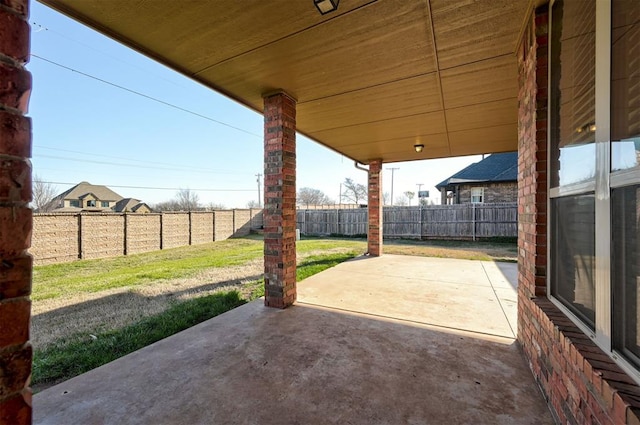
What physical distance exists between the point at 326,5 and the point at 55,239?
9424mm

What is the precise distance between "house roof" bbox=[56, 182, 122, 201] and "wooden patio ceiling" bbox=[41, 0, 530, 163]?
37.0 m

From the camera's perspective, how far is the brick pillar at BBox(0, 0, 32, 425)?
1.90 ft

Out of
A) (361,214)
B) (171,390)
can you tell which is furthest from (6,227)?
(361,214)

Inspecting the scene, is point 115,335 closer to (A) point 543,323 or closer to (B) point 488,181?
(A) point 543,323

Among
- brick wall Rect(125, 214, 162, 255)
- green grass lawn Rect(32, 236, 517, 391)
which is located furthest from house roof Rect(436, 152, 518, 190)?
brick wall Rect(125, 214, 162, 255)

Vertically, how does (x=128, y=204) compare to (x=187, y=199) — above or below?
below

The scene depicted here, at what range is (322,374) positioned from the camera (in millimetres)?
2115

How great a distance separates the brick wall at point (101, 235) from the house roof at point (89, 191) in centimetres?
2875

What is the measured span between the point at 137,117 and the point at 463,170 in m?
21.8

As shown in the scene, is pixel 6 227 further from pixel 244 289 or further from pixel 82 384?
pixel 244 289

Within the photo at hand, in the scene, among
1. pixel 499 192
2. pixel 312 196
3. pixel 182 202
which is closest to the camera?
pixel 499 192

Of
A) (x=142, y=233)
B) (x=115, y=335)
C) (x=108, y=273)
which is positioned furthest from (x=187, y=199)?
(x=115, y=335)

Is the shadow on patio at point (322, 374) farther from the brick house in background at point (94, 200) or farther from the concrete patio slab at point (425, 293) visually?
the brick house in background at point (94, 200)

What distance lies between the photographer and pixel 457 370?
217 centimetres
